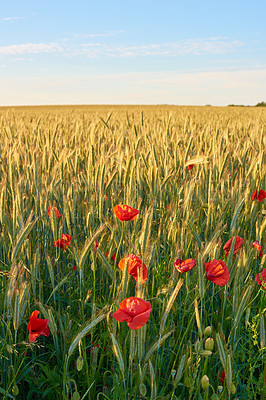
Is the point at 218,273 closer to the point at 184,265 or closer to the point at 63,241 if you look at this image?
the point at 184,265

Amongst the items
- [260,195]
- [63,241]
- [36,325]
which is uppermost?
[260,195]

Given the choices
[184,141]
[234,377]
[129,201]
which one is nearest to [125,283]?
[234,377]

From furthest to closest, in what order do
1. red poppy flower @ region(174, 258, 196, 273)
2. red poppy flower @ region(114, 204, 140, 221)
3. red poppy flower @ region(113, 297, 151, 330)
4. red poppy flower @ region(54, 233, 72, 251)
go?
1. red poppy flower @ region(54, 233, 72, 251)
2. red poppy flower @ region(114, 204, 140, 221)
3. red poppy flower @ region(174, 258, 196, 273)
4. red poppy flower @ region(113, 297, 151, 330)

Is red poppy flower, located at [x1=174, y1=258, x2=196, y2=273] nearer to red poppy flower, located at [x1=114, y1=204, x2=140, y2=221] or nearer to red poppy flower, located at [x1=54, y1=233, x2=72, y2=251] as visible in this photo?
red poppy flower, located at [x1=114, y1=204, x2=140, y2=221]

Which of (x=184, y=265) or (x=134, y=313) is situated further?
(x=184, y=265)

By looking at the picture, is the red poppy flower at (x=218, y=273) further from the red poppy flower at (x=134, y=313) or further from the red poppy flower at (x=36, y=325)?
the red poppy flower at (x=36, y=325)

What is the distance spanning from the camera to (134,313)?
2.01 feet

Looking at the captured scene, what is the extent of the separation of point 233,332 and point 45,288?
1.96 ft

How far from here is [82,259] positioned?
32.0 inches

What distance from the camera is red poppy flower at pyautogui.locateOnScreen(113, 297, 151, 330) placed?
60 cm

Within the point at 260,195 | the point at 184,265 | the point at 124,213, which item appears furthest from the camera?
the point at 260,195

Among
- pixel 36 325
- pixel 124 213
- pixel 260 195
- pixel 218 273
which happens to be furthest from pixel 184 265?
pixel 260 195

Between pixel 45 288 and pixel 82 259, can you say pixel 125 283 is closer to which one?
pixel 82 259

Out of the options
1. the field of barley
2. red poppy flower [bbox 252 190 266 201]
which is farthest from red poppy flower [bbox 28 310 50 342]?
red poppy flower [bbox 252 190 266 201]
